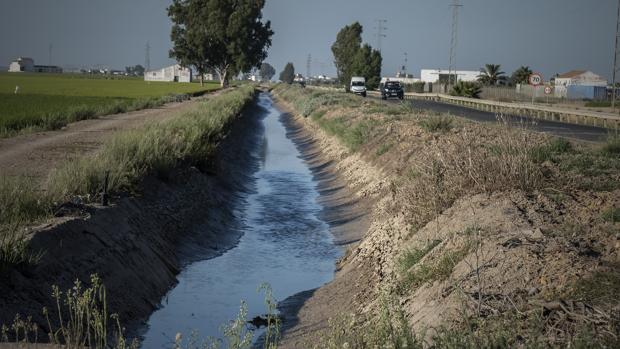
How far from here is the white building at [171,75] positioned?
178 m

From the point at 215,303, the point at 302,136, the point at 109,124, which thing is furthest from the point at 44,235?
the point at 302,136

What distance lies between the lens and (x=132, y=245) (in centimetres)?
1245

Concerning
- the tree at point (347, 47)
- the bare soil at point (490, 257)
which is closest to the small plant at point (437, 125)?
the bare soil at point (490, 257)

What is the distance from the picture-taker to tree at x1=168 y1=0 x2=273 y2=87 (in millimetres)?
112500

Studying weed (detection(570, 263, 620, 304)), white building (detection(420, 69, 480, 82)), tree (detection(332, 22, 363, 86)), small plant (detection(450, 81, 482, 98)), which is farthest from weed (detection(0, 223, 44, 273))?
white building (detection(420, 69, 480, 82))

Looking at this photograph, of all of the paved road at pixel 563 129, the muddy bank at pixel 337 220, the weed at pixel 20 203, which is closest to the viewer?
the weed at pixel 20 203

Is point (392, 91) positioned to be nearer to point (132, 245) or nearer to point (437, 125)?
point (437, 125)

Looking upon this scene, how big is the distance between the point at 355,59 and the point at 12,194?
373 feet

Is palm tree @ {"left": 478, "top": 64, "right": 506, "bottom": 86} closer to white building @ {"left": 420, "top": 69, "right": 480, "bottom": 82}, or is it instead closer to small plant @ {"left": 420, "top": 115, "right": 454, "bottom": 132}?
white building @ {"left": 420, "top": 69, "right": 480, "bottom": 82}

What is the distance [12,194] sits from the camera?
35.4ft

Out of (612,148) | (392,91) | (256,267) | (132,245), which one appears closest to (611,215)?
(132,245)

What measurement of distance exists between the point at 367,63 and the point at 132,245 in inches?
4340

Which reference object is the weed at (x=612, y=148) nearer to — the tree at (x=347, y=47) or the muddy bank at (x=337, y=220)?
the muddy bank at (x=337, y=220)

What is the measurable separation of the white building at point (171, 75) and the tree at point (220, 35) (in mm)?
58347
